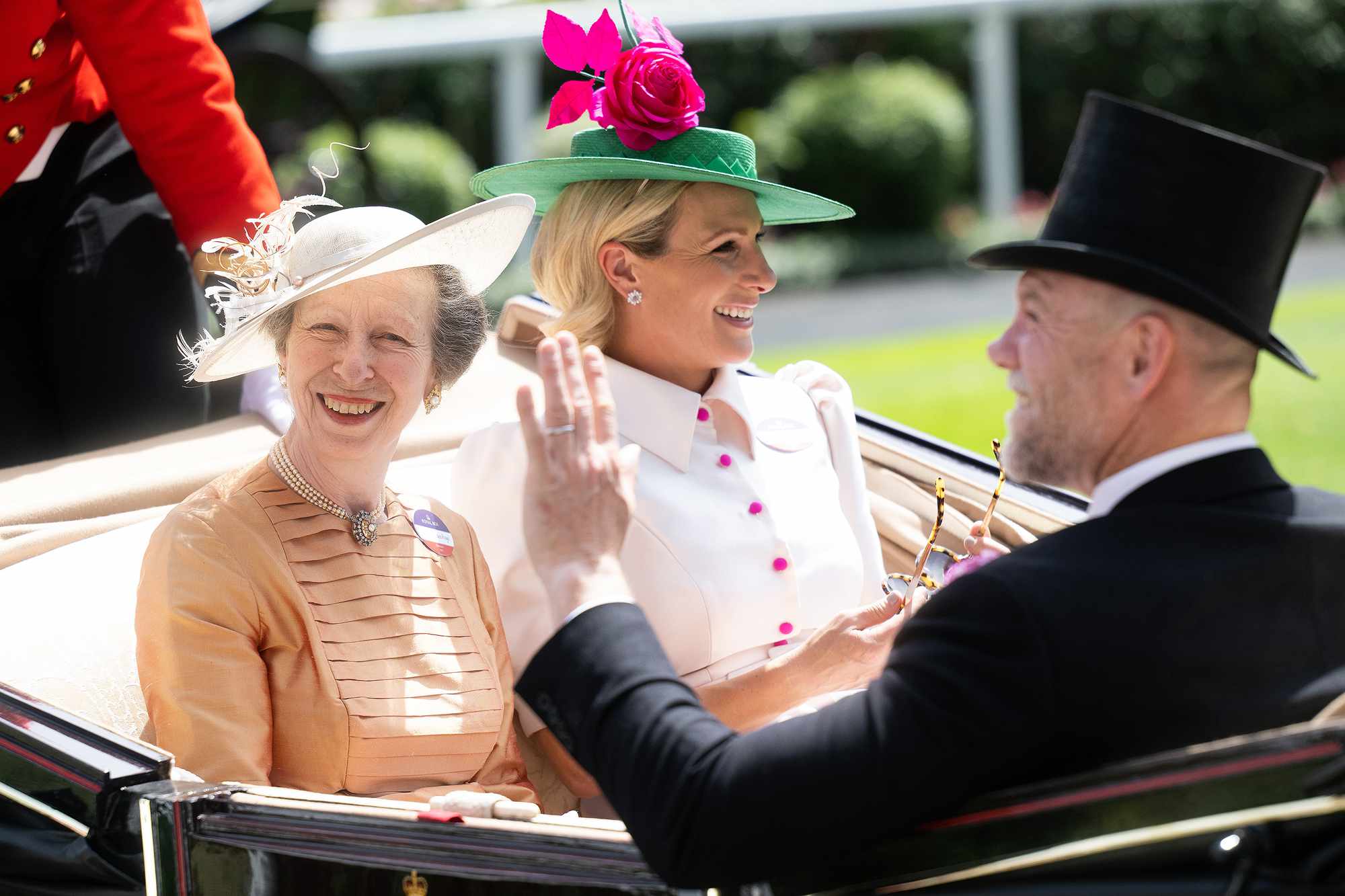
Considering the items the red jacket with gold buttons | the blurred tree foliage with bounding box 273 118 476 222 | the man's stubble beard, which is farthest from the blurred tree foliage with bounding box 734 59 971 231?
the man's stubble beard

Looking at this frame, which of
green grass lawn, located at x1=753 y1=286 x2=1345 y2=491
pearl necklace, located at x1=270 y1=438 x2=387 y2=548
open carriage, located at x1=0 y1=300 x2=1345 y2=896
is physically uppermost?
pearl necklace, located at x1=270 y1=438 x2=387 y2=548

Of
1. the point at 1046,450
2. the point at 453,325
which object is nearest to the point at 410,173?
the point at 453,325

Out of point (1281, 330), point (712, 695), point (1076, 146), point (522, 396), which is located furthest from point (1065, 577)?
point (1281, 330)

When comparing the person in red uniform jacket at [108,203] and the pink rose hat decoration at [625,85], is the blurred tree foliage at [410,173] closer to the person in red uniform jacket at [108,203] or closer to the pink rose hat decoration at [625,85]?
the person in red uniform jacket at [108,203]

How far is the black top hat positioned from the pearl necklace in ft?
3.63

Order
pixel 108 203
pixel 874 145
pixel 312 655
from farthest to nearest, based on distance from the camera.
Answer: pixel 874 145
pixel 108 203
pixel 312 655

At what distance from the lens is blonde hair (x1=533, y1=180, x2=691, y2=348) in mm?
2672

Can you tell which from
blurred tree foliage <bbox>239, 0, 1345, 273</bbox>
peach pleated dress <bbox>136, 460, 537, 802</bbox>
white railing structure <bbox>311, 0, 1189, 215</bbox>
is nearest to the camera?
peach pleated dress <bbox>136, 460, 537, 802</bbox>

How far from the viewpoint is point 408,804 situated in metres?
1.89

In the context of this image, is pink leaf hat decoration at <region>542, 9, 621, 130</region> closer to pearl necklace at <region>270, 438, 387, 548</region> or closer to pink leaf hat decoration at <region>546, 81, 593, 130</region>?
pink leaf hat decoration at <region>546, 81, 593, 130</region>

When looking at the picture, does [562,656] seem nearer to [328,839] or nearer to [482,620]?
[328,839]

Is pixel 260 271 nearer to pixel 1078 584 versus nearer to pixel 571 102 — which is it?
pixel 571 102

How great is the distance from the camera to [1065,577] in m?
1.53

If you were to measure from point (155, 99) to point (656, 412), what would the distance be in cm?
112
